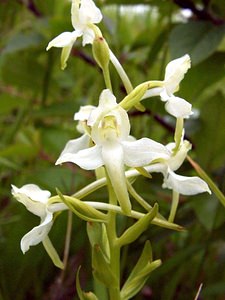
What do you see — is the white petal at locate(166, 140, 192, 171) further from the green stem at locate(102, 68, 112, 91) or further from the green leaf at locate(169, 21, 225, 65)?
the green leaf at locate(169, 21, 225, 65)

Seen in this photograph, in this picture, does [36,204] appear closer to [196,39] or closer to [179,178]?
[179,178]

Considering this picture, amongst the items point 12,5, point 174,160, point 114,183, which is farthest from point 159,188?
point 12,5

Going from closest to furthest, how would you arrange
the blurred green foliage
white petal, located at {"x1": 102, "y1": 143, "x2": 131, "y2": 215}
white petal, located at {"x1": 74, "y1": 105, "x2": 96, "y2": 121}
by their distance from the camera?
white petal, located at {"x1": 102, "y1": 143, "x2": 131, "y2": 215}
white petal, located at {"x1": 74, "y1": 105, "x2": 96, "y2": 121}
the blurred green foliage

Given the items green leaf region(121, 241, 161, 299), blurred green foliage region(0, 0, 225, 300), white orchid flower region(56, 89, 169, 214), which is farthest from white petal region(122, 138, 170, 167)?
blurred green foliage region(0, 0, 225, 300)

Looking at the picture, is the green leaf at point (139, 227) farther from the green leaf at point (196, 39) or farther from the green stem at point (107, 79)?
the green leaf at point (196, 39)

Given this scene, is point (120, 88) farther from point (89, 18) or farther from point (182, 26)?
point (89, 18)

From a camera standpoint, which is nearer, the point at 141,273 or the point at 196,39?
the point at 141,273

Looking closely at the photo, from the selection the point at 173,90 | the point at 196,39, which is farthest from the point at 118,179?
the point at 196,39
